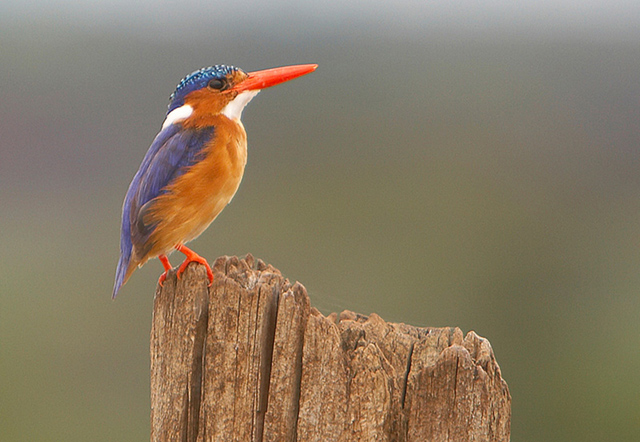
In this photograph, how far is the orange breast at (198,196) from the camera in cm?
340

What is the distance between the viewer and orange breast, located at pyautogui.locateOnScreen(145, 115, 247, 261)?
3.40m

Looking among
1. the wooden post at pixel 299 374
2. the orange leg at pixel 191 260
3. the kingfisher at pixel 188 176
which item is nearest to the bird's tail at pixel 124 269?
the kingfisher at pixel 188 176

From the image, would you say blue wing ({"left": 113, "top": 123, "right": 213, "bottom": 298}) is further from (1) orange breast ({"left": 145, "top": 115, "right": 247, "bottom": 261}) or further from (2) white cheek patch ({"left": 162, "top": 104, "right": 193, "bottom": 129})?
(2) white cheek patch ({"left": 162, "top": 104, "right": 193, "bottom": 129})

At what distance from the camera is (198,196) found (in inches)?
135

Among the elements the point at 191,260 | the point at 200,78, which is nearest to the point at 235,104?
the point at 200,78

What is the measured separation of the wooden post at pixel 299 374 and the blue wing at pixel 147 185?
0.81 meters

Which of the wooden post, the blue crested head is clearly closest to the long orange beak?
the blue crested head

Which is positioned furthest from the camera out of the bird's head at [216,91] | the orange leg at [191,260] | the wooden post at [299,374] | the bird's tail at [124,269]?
the bird's head at [216,91]

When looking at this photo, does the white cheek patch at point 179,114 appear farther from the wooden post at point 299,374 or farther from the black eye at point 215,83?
the wooden post at point 299,374

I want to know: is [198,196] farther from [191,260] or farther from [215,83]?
[215,83]

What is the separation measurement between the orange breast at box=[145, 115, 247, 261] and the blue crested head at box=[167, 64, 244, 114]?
1.02 feet

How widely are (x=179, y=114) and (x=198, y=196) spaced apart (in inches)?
22.2

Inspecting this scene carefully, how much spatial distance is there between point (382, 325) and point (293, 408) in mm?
473

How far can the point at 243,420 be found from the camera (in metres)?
2.37
